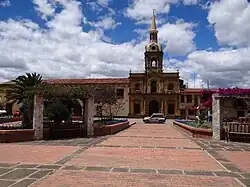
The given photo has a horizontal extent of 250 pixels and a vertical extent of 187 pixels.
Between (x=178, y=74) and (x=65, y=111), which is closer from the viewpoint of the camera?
(x=65, y=111)

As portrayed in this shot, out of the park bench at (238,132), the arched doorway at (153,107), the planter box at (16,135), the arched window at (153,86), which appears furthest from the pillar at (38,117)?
the arched doorway at (153,107)

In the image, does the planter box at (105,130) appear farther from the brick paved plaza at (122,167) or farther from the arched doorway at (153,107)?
the arched doorway at (153,107)

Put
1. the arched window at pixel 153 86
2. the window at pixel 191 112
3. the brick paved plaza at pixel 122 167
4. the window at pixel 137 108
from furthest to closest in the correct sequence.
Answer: the window at pixel 191 112
the window at pixel 137 108
the arched window at pixel 153 86
the brick paved plaza at pixel 122 167

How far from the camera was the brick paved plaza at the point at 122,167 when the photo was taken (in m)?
6.45

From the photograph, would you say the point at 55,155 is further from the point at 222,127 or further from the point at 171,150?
the point at 222,127

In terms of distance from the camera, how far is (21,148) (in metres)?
11.3

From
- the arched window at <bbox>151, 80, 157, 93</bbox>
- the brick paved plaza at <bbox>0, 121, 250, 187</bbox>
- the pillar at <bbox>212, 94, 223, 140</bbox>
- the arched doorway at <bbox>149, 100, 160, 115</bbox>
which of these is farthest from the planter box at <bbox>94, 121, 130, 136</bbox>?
the arched doorway at <bbox>149, 100, 160, 115</bbox>

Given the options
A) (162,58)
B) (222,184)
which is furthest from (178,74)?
(222,184)

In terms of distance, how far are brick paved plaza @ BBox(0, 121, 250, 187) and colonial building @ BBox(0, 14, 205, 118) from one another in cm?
4066

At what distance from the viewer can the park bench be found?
14242 mm

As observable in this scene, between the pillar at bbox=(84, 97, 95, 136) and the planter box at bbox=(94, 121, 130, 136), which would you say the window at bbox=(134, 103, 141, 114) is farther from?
the pillar at bbox=(84, 97, 95, 136)

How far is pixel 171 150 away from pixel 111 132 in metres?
7.55

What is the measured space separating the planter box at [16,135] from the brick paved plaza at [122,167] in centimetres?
190

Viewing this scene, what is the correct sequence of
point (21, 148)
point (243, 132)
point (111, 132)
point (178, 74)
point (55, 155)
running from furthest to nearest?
1. point (178, 74)
2. point (111, 132)
3. point (243, 132)
4. point (21, 148)
5. point (55, 155)
